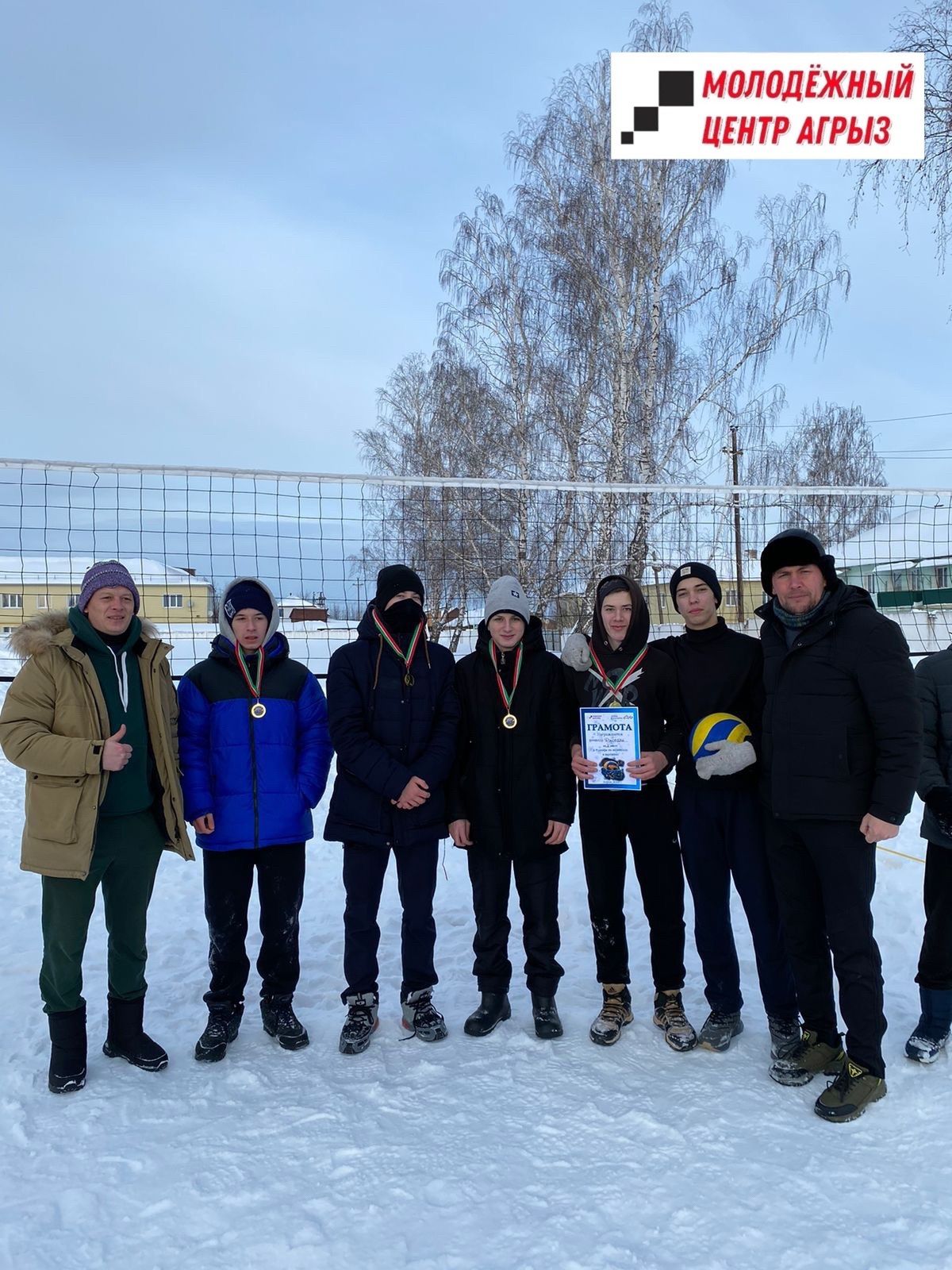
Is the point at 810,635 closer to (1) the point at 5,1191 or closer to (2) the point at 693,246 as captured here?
(1) the point at 5,1191

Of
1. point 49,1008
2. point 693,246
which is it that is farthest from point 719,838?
point 693,246

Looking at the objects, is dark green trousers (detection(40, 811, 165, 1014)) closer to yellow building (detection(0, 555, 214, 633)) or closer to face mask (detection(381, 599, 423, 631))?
face mask (detection(381, 599, 423, 631))

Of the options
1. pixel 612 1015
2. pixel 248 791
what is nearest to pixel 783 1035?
pixel 612 1015

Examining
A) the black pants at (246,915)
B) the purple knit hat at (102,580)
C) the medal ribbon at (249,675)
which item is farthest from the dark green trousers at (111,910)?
the purple knit hat at (102,580)

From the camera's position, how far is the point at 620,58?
30.7 ft

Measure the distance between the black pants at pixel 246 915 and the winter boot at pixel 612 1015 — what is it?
1.25 metres

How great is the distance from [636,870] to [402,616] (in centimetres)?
144

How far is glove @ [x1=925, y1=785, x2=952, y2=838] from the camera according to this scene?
3.05 metres

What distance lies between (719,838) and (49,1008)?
263 centimetres

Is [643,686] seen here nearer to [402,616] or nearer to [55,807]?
[402,616]

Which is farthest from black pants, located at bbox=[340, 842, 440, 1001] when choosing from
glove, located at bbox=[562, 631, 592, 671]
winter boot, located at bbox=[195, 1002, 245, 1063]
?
glove, located at bbox=[562, 631, 592, 671]

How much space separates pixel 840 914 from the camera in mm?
2975

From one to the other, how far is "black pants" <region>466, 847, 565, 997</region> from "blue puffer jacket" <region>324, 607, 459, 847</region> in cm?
29

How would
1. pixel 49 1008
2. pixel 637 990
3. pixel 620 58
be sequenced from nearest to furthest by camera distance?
pixel 49 1008, pixel 637 990, pixel 620 58
